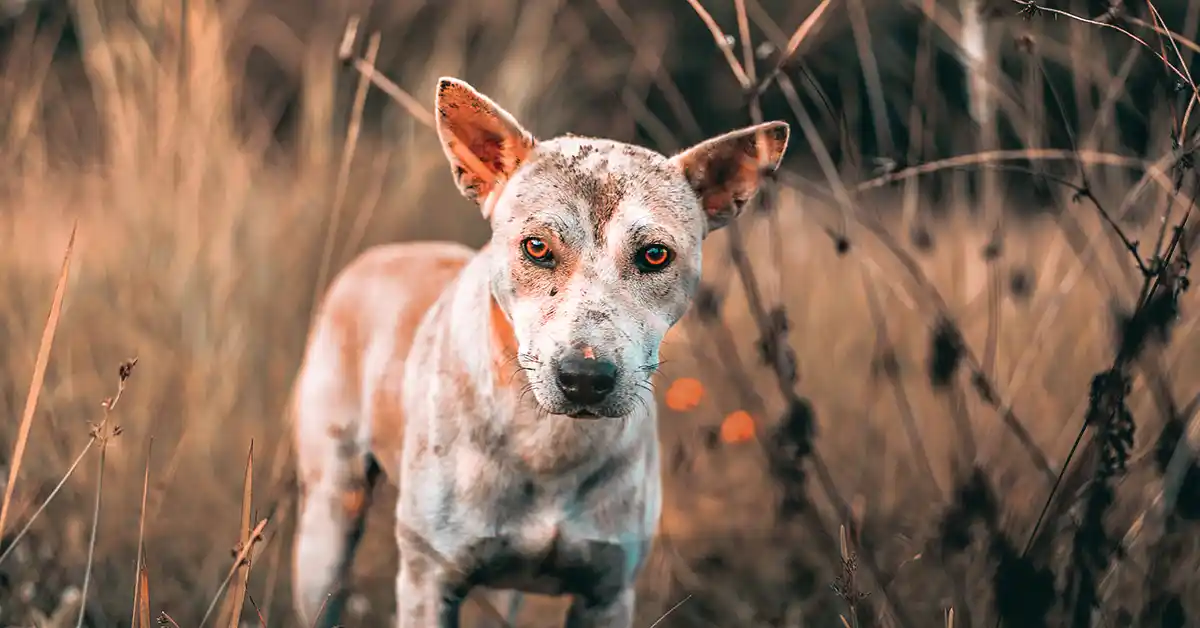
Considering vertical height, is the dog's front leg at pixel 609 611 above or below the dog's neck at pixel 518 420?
below

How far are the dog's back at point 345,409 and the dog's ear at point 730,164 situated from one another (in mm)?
1000

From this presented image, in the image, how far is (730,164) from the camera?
2.95m

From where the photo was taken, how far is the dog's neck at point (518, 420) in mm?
2916

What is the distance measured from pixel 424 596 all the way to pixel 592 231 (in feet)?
3.46

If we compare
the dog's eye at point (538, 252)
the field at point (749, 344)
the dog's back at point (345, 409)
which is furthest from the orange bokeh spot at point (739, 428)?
the dog's back at point (345, 409)

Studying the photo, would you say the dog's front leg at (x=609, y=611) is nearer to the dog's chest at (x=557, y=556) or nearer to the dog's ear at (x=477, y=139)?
the dog's chest at (x=557, y=556)

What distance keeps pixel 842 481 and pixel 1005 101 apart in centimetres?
167

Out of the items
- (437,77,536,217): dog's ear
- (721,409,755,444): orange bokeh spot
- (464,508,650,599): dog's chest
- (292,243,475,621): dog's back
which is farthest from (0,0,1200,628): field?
(464,508,650,599): dog's chest

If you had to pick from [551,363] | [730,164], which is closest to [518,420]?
[551,363]

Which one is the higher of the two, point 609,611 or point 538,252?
point 538,252

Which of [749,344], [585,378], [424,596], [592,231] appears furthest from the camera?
[749,344]

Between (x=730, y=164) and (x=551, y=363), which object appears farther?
(x=730, y=164)

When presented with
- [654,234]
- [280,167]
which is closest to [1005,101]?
[654,234]

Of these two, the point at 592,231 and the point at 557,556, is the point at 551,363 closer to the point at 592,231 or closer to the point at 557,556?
the point at 592,231
